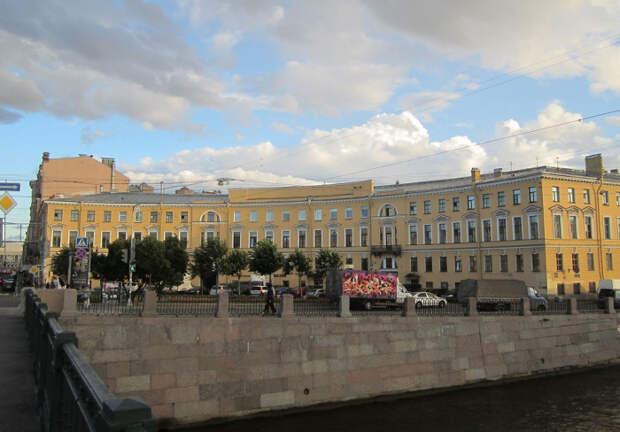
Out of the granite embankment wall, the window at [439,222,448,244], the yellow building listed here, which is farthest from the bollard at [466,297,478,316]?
the window at [439,222,448,244]

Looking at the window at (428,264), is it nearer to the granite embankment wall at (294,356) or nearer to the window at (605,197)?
the window at (605,197)


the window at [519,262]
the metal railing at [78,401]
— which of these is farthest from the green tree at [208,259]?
the metal railing at [78,401]

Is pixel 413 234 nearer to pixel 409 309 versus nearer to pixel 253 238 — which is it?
Answer: pixel 253 238

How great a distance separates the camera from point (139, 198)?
66125mm

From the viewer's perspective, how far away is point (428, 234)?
54875 mm

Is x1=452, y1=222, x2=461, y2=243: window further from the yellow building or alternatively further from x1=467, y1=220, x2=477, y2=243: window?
x1=467, y1=220, x2=477, y2=243: window

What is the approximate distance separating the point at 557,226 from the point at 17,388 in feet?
154

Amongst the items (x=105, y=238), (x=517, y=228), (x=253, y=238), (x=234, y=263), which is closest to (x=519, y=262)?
(x=517, y=228)

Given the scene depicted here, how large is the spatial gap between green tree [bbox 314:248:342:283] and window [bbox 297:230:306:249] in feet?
23.5

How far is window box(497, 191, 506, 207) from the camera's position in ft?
163

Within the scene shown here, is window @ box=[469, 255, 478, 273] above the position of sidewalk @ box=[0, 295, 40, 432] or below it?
above

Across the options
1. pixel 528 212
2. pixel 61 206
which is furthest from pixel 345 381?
pixel 61 206

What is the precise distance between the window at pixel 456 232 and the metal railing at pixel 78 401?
48.6m

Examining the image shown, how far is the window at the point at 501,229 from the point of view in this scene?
49625 millimetres
